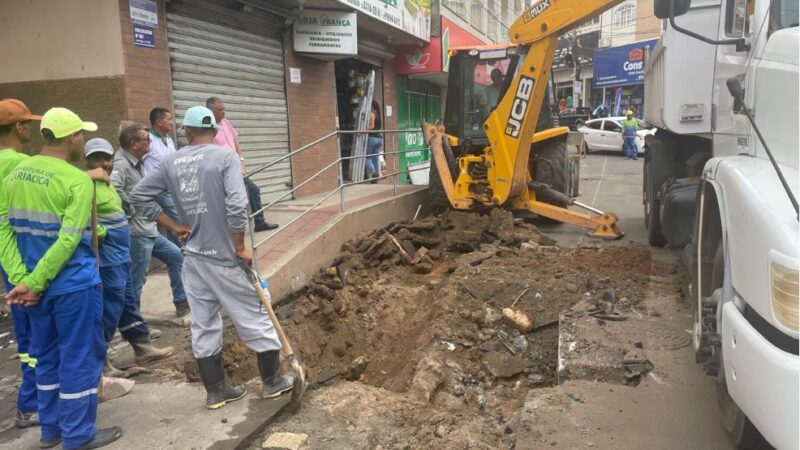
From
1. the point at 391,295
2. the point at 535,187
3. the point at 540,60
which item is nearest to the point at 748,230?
the point at 391,295

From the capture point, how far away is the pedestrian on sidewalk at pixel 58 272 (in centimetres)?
288

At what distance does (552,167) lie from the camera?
8438 mm

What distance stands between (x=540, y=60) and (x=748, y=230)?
199 inches

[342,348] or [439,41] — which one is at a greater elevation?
[439,41]

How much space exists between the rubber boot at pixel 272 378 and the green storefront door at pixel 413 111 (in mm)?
10417

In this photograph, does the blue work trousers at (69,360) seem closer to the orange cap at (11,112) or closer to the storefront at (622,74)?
the orange cap at (11,112)

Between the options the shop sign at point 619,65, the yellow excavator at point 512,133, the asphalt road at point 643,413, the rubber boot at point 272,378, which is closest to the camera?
the asphalt road at point 643,413

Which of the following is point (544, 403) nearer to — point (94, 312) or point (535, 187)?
point (94, 312)

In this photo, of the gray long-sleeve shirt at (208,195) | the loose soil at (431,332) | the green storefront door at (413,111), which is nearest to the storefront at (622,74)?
the green storefront door at (413,111)

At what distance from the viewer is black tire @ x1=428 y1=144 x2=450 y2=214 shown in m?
8.58

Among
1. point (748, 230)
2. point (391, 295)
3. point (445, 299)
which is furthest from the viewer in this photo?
point (391, 295)

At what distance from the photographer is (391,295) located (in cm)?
582

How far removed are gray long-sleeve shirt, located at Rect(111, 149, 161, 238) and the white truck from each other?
150 inches

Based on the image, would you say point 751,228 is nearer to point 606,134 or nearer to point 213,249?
point 213,249
